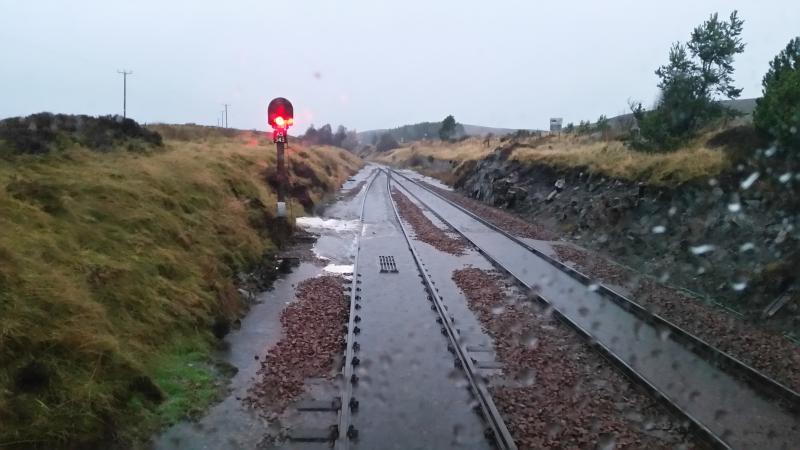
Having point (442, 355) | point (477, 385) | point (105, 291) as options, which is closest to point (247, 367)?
point (105, 291)

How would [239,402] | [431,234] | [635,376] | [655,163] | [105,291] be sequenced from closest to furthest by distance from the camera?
[239,402]
[635,376]
[105,291]
[431,234]
[655,163]

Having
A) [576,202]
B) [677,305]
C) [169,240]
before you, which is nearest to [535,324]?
[677,305]

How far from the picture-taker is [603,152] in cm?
2756

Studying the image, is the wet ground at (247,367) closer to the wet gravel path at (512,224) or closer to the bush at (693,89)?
the wet gravel path at (512,224)

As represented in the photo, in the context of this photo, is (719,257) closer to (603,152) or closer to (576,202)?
(576,202)

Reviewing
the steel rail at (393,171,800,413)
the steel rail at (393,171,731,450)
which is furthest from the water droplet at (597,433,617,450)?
the steel rail at (393,171,800,413)

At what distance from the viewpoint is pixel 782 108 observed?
1466 cm

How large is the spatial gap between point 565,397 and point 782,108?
39.0 feet

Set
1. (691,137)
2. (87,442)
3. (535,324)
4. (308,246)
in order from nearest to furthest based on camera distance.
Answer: (87,442)
(535,324)
(308,246)
(691,137)

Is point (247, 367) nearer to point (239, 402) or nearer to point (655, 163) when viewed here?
point (239, 402)

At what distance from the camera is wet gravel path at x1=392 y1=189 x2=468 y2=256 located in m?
17.4

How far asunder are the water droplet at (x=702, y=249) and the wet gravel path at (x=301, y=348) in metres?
8.59

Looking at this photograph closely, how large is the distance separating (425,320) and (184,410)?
15.0 ft

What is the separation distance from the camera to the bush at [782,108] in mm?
14178
